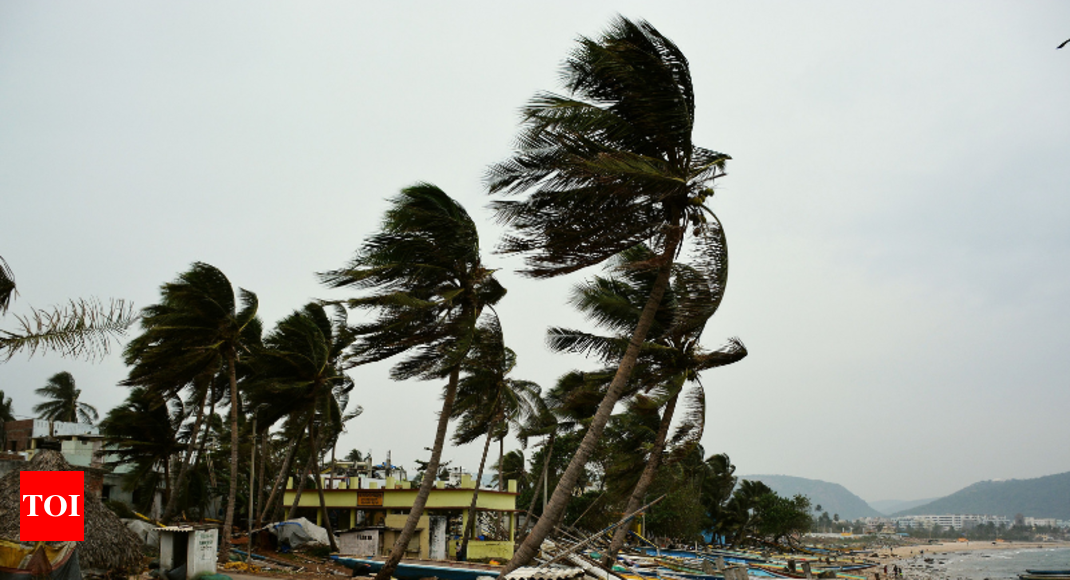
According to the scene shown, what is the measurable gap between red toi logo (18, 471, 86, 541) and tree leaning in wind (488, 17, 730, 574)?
21.3ft

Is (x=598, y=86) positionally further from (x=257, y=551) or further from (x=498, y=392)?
(x=257, y=551)

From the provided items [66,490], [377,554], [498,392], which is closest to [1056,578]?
[498,392]

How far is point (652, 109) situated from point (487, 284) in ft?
20.2

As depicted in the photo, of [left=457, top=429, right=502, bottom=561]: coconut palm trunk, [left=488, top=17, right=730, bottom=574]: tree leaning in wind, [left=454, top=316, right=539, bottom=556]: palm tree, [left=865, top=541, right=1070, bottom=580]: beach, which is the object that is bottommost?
[left=865, top=541, right=1070, bottom=580]: beach

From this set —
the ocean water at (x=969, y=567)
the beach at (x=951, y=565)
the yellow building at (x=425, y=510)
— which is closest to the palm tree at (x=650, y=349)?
the yellow building at (x=425, y=510)

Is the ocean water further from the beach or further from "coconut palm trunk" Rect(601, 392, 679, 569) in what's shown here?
"coconut palm trunk" Rect(601, 392, 679, 569)

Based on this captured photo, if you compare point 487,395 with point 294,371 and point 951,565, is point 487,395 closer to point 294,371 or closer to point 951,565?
point 294,371

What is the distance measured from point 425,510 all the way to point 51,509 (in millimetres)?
21092

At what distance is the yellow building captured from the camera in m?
28.3

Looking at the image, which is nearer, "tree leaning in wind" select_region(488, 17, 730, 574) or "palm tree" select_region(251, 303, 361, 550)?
"tree leaning in wind" select_region(488, 17, 730, 574)

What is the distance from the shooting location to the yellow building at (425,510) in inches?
1115

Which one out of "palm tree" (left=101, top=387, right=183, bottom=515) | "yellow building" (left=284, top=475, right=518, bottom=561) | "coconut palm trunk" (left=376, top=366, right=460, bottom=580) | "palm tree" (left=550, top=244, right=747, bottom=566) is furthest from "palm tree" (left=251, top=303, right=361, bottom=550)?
"palm tree" (left=550, top=244, right=747, bottom=566)

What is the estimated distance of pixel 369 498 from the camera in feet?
109

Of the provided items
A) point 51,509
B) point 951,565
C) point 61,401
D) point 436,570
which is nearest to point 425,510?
point 436,570
